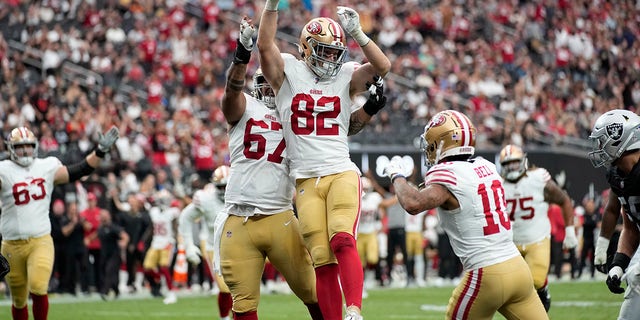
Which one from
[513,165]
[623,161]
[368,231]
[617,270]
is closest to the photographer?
[623,161]

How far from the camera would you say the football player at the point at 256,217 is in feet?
24.2

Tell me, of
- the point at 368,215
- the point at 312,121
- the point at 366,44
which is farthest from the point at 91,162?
the point at 368,215

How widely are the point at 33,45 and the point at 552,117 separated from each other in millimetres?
11731

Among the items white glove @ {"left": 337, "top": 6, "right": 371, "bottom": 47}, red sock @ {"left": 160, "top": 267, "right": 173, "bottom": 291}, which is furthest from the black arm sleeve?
red sock @ {"left": 160, "top": 267, "right": 173, "bottom": 291}

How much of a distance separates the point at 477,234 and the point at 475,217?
0.10m

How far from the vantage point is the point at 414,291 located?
55.8 ft

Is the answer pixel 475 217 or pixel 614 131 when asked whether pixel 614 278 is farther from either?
pixel 475 217

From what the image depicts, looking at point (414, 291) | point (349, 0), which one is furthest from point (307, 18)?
point (414, 291)

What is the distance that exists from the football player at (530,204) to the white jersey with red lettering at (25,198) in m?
4.74

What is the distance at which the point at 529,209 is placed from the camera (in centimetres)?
1124

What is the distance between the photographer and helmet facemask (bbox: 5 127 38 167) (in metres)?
10.1

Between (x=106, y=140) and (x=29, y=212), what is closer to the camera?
(x=106, y=140)

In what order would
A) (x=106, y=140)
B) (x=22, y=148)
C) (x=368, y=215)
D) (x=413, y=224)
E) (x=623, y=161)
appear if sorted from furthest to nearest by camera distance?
(x=413, y=224) → (x=368, y=215) → (x=22, y=148) → (x=106, y=140) → (x=623, y=161)

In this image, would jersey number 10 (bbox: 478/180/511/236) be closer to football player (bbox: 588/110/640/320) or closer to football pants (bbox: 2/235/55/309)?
football player (bbox: 588/110/640/320)
